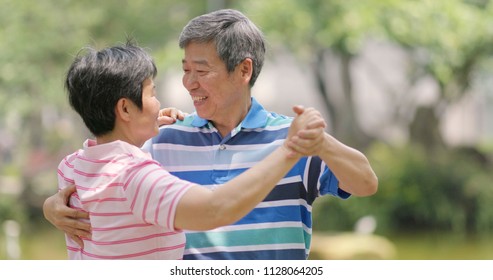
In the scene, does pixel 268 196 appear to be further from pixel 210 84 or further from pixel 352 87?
pixel 352 87

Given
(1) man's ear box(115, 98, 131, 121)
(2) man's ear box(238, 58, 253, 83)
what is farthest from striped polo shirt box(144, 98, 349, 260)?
(1) man's ear box(115, 98, 131, 121)

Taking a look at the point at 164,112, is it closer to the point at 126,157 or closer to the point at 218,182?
the point at 218,182

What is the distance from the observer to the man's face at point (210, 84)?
8.23ft

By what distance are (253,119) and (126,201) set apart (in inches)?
26.3

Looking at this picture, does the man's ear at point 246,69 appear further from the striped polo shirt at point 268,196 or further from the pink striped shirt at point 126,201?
the pink striped shirt at point 126,201

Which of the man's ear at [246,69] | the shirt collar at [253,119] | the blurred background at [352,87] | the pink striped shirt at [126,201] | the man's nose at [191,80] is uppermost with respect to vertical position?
the blurred background at [352,87]

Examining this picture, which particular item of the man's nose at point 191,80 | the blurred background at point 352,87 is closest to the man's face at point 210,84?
the man's nose at point 191,80

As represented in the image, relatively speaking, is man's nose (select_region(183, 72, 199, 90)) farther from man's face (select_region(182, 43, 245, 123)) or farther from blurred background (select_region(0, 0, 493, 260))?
blurred background (select_region(0, 0, 493, 260))

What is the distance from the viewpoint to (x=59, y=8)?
39.4 ft

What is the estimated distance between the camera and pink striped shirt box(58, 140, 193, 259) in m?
1.97

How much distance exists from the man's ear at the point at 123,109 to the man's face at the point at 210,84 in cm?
43

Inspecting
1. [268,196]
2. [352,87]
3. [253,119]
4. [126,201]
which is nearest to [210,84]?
[253,119]

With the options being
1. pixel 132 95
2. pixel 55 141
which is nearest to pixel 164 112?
pixel 132 95

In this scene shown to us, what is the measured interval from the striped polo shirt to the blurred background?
22.6 feet
